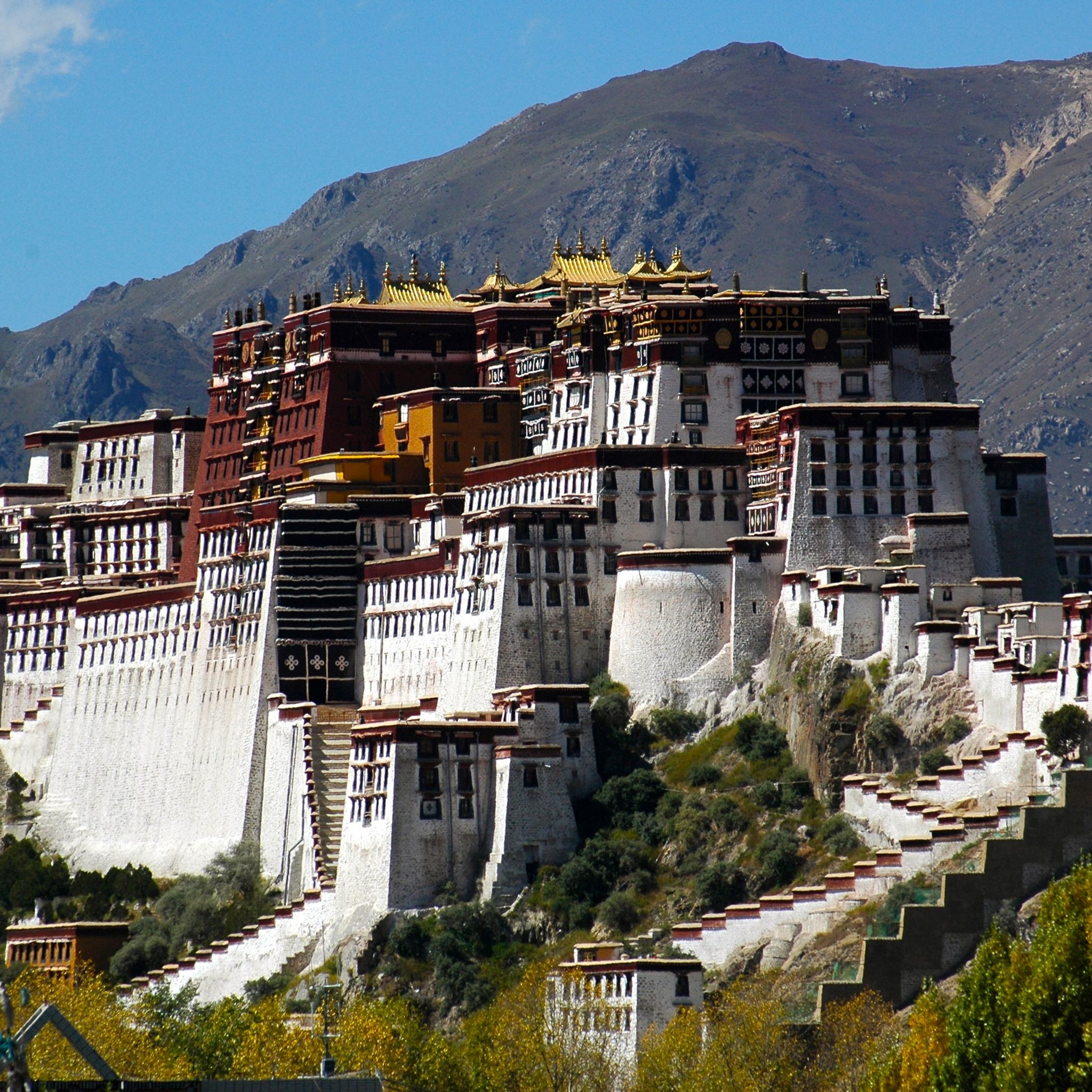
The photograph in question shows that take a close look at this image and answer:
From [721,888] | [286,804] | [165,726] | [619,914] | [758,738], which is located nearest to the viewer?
[721,888]

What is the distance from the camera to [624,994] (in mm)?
95250

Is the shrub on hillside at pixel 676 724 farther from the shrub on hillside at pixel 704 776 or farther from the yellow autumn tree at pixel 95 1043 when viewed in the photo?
the yellow autumn tree at pixel 95 1043

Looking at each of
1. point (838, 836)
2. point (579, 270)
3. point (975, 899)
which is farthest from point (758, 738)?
point (579, 270)

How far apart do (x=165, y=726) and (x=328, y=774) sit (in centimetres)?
1750

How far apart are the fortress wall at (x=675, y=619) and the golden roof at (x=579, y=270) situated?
38.3 m

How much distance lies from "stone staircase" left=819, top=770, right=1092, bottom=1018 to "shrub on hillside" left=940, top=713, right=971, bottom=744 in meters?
16.5

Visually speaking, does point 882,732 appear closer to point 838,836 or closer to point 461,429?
point 838,836

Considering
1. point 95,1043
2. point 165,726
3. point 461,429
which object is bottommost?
point 95,1043

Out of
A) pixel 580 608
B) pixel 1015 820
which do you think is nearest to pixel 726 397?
pixel 580 608

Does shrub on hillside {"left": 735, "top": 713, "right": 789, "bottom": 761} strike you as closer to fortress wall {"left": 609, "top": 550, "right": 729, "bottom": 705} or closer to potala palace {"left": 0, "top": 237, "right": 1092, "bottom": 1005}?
potala palace {"left": 0, "top": 237, "right": 1092, "bottom": 1005}

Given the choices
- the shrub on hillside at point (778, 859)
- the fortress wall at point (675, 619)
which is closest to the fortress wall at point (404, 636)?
the fortress wall at point (675, 619)

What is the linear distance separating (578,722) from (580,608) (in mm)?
7998

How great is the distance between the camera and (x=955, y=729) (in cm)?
10825

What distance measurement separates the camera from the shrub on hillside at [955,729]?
355 ft
